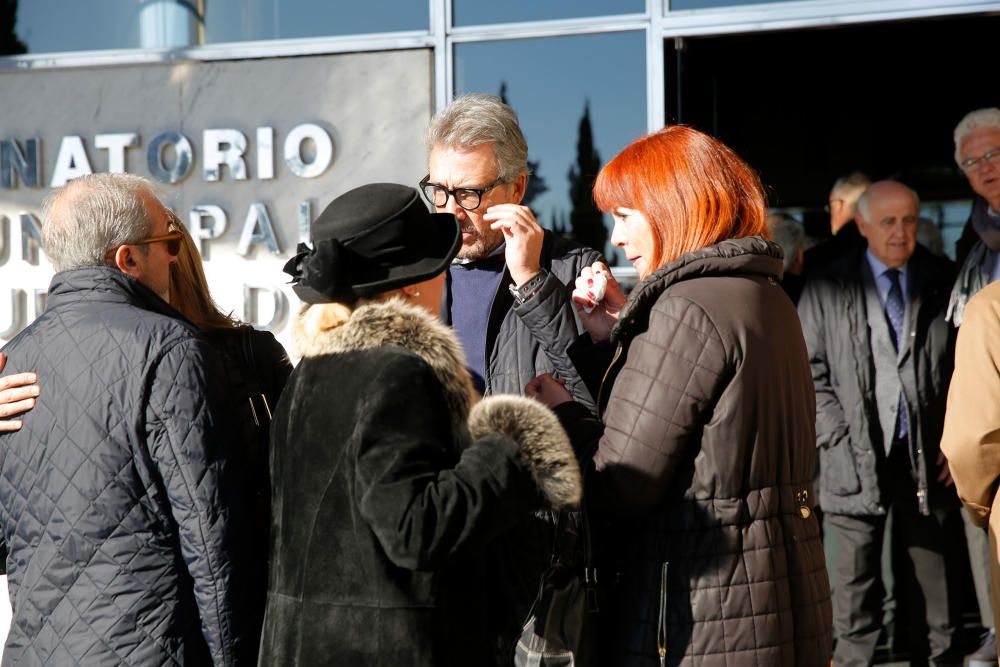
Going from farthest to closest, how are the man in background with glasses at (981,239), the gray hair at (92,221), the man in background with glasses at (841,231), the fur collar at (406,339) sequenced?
the man in background with glasses at (841,231)
the man in background with glasses at (981,239)
the gray hair at (92,221)
the fur collar at (406,339)

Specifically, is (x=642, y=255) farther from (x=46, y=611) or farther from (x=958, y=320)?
(x=958, y=320)

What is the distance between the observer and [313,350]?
2293 millimetres

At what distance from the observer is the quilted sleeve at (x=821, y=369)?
5188mm

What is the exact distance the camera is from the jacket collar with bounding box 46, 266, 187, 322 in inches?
104

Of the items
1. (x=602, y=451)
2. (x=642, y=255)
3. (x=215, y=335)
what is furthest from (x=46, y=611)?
(x=642, y=255)

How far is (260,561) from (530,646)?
0.76m

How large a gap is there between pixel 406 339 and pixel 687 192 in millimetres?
745

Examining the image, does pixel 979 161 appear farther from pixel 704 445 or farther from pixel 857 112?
pixel 857 112

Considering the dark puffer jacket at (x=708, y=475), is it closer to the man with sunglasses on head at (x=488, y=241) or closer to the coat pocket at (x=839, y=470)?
the man with sunglasses on head at (x=488, y=241)

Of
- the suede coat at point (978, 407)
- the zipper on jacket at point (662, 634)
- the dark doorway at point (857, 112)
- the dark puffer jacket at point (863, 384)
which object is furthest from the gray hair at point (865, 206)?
the zipper on jacket at point (662, 634)

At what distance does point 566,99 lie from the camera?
5.45 metres

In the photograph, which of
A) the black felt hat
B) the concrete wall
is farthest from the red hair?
the concrete wall

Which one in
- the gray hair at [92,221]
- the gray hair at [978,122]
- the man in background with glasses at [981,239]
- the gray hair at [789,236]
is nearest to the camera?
the gray hair at [92,221]

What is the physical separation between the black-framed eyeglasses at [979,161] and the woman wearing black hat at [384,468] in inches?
144
